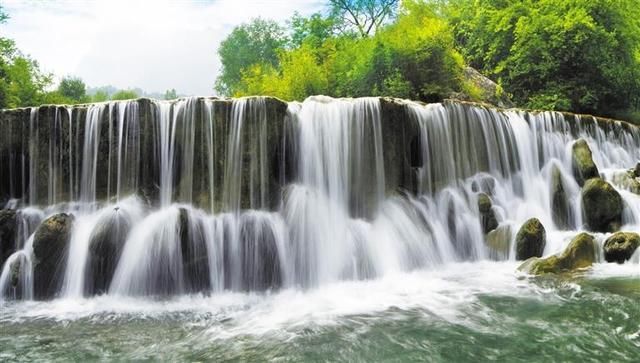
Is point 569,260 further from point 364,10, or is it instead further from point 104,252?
point 364,10

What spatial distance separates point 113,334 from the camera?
261 inches

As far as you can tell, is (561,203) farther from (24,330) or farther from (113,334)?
(24,330)

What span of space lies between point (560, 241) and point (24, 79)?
26069 mm

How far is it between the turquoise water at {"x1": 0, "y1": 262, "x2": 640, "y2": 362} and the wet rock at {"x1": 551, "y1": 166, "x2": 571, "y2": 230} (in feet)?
10.5

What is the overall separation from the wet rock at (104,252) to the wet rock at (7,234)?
1.96 m

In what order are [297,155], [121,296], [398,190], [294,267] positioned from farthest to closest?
[398,190] → [297,155] → [294,267] → [121,296]

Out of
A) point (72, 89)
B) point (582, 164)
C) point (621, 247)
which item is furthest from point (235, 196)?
point (72, 89)

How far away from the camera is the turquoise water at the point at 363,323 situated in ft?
19.0

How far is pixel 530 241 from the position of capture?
33.5 feet

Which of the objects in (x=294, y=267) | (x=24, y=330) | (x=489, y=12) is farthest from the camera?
(x=489, y=12)

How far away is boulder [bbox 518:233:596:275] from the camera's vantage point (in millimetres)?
9148

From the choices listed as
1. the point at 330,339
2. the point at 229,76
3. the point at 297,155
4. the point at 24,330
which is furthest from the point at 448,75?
the point at 229,76

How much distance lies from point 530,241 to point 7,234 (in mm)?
11004

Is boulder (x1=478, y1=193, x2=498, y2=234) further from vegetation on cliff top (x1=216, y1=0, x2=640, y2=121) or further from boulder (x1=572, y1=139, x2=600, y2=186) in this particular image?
vegetation on cliff top (x1=216, y1=0, x2=640, y2=121)
